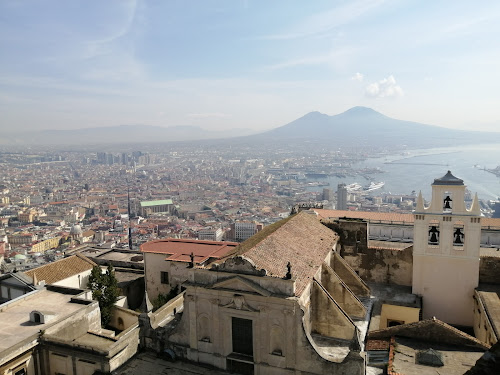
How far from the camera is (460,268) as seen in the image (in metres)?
15.9

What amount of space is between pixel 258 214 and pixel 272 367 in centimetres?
10379

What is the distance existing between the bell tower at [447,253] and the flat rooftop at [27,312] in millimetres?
14062

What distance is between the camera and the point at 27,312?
15.7 meters

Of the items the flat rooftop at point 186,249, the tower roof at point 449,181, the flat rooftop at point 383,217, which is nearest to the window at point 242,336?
the flat rooftop at point 186,249

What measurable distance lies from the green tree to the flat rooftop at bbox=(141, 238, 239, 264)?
3.16 metres

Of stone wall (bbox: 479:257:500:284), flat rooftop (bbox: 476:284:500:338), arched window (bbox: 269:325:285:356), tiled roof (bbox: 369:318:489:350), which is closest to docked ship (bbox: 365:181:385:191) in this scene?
stone wall (bbox: 479:257:500:284)

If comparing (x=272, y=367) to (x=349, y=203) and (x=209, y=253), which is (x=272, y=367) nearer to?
(x=209, y=253)

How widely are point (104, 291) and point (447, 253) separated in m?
15.2

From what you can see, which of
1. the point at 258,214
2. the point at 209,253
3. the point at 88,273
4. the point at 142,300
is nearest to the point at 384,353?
the point at 209,253

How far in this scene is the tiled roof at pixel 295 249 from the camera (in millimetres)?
12391

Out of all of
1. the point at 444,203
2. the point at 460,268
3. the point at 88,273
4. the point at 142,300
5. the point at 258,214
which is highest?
A: the point at 444,203

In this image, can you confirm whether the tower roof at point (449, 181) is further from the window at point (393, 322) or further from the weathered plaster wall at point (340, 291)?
the window at point (393, 322)

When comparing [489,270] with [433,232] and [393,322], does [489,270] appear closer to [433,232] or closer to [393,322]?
[433,232]

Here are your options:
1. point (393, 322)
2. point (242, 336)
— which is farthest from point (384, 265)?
point (242, 336)
